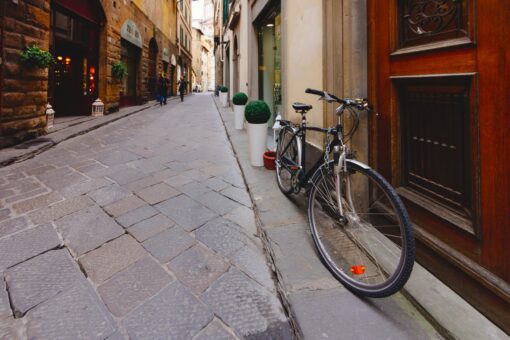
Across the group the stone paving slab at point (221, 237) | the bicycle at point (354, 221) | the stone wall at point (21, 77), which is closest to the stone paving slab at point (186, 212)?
the stone paving slab at point (221, 237)

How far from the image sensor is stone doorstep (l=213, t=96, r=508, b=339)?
1.32m

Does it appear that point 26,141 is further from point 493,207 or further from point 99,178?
point 493,207

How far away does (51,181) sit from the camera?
3.52 metres

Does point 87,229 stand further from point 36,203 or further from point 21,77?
point 21,77

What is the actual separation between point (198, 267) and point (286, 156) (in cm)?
171

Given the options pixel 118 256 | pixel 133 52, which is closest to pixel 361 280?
pixel 118 256

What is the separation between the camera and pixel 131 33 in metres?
12.0

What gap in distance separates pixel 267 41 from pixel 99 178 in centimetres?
521

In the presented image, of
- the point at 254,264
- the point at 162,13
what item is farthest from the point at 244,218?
the point at 162,13

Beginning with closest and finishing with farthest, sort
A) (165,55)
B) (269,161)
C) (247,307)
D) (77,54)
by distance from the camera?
1. (247,307)
2. (269,161)
3. (77,54)
4. (165,55)

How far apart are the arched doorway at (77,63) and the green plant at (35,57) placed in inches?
143

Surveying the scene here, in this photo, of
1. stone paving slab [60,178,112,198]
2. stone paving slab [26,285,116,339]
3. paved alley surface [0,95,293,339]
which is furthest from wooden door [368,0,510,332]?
stone paving slab [60,178,112,198]

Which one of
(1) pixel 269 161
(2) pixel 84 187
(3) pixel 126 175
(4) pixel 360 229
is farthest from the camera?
(1) pixel 269 161

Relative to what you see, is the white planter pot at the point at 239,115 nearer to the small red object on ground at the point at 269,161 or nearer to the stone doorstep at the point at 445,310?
the small red object on ground at the point at 269,161
